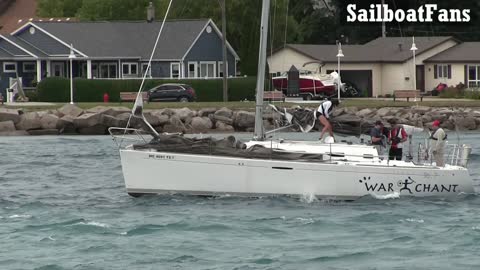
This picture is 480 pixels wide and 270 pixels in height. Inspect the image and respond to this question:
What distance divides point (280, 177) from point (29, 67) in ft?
173

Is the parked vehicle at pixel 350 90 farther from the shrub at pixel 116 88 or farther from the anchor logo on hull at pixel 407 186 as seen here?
the anchor logo on hull at pixel 407 186

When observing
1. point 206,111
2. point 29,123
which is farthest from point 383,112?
point 29,123

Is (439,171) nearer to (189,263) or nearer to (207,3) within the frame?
(189,263)

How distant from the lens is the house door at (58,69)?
80562mm

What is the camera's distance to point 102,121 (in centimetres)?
5916

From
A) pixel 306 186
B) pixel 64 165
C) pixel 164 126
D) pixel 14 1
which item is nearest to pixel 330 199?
pixel 306 186

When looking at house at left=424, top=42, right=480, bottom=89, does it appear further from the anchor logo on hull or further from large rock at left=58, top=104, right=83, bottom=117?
the anchor logo on hull

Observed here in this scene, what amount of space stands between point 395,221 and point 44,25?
56326 mm

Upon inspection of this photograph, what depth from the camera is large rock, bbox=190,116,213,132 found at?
6069 centimetres

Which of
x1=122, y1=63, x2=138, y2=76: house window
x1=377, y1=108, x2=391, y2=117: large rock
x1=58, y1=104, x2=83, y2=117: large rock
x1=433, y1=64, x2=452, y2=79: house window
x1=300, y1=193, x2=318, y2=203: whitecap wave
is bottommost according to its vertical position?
x1=300, y1=193, x2=318, y2=203: whitecap wave

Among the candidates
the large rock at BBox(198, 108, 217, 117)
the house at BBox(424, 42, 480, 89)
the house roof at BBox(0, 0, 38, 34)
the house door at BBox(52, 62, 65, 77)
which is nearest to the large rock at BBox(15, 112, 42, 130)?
the large rock at BBox(198, 108, 217, 117)

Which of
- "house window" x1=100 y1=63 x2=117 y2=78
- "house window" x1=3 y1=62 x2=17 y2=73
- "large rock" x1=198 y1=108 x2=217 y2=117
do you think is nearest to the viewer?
"large rock" x1=198 y1=108 x2=217 y2=117

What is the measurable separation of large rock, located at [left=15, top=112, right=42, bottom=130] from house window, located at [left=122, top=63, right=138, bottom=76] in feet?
68.1

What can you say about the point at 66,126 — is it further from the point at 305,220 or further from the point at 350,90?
the point at 305,220
